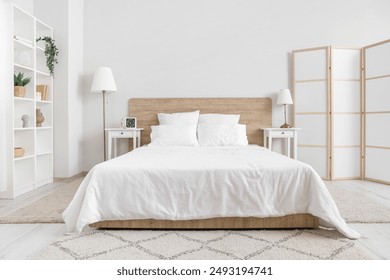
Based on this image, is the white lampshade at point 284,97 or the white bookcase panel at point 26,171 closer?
the white bookcase panel at point 26,171

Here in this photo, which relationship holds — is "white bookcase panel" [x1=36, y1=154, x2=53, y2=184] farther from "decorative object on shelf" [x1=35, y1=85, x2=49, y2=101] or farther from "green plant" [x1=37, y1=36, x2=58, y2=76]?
"green plant" [x1=37, y1=36, x2=58, y2=76]

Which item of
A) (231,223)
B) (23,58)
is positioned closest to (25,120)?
(23,58)

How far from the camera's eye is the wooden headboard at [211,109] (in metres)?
4.77

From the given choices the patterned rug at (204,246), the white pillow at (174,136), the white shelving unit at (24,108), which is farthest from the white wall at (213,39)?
the patterned rug at (204,246)

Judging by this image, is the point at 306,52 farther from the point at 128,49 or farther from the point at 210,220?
the point at 210,220

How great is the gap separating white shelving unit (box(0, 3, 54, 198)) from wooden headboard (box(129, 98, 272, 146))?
1.25 m

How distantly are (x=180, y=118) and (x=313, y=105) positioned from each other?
191 centimetres

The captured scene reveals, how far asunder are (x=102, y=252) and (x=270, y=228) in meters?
1.19

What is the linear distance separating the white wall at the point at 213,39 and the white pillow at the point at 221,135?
76 centimetres

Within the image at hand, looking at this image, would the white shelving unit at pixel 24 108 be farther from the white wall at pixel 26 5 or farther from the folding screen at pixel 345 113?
the folding screen at pixel 345 113

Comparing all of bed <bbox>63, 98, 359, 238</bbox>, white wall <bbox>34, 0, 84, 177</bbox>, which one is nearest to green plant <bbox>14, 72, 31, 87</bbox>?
white wall <bbox>34, 0, 84, 177</bbox>

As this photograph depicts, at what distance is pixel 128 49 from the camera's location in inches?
190

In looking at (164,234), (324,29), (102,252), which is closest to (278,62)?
(324,29)

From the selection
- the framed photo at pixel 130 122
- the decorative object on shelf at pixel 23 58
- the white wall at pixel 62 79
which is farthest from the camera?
the framed photo at pixel 130 122
